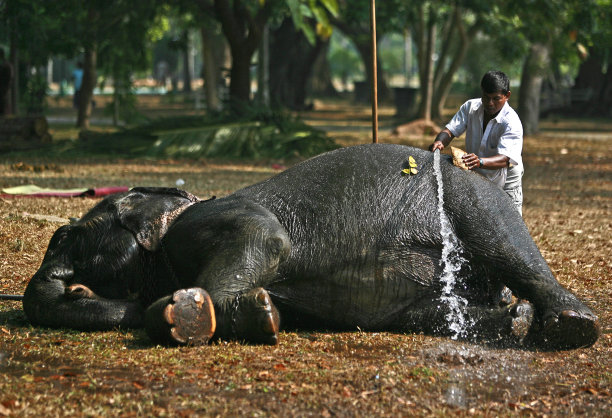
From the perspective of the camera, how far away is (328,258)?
4789mm

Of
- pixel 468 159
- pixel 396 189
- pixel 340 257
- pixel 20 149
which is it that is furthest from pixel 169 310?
pixel 20 149

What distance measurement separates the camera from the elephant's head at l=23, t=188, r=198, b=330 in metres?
4.89

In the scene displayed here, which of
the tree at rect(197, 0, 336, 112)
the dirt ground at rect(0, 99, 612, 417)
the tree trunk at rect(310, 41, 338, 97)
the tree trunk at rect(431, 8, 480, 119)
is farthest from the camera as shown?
the tree trunk at rect(310, 41, 338, 97)

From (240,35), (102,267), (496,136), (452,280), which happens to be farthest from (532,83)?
(102,267)

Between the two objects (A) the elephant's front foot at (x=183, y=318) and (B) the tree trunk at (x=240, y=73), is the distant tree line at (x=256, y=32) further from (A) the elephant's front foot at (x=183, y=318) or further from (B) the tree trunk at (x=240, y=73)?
(A) the elephant's front foot at (x=183, y=318)

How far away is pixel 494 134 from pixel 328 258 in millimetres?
1517

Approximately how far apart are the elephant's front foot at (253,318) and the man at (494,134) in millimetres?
1561

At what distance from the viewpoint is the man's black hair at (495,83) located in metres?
5.53

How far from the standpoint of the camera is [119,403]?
3.68 metres

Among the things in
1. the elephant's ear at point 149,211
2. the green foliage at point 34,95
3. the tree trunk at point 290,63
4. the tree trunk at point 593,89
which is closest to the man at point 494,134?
the elephant's ear at point 149,211

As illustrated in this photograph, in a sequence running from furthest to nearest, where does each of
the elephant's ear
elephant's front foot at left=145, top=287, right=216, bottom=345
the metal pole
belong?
the metal pole → the elephant's ear → elephant's front foot at left=145, top=287, right=216, bottom=345

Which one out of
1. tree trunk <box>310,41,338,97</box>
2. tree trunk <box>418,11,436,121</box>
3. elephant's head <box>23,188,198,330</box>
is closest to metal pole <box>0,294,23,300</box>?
elephant's head <box>23,188,198,330</box>

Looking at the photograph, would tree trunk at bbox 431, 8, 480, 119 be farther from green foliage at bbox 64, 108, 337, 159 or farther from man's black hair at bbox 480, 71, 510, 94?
man's black hair at bbox 480, 71, 510, 94

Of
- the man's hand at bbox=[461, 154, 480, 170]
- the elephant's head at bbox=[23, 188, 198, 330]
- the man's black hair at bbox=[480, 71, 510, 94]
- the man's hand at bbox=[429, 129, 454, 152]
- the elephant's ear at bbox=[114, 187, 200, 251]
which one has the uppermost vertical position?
the man's black hair at bbox=[480, 71, 510, 94]
